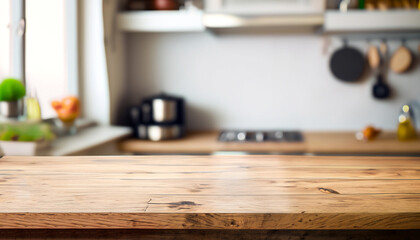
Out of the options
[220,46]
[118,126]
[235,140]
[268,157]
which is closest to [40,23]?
[118,126]

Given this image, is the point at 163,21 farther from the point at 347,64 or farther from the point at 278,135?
the point at 347,64

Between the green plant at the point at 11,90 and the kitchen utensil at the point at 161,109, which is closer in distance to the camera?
the green plant at the point at 11,90

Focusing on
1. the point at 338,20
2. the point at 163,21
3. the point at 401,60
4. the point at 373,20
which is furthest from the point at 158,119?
the point at 401,60

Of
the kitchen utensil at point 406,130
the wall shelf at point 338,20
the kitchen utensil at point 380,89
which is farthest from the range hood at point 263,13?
the kitchen utensil at point 406,130

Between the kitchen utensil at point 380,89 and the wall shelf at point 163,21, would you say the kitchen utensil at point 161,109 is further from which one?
the kitchen utensil at point 380,89

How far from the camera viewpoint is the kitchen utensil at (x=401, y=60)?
2.92 meters

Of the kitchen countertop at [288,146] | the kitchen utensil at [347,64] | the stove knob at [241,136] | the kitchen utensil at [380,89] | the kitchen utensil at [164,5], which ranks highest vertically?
the kitchen utensil at [164,5]

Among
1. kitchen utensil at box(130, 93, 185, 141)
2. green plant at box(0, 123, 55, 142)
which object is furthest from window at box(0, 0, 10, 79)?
kitchen utensil at box(130, 93, 185, 141)

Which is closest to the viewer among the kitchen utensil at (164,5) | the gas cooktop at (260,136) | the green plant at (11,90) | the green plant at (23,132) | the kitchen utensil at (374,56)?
the green plant at (23,132)

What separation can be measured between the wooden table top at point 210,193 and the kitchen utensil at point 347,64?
1817mm

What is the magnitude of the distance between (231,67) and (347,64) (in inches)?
30.7

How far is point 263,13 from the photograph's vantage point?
2.62m

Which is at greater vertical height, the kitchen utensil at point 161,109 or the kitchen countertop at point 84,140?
the kitchen utensil at point 161,109

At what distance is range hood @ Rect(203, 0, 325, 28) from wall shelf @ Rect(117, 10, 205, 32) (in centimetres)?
11
